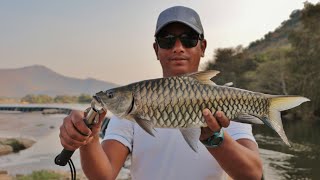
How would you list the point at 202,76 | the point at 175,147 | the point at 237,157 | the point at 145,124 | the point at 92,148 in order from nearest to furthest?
the point at 145,124 < the point at 202,76 < the point at 92,148 < the point at 237,157 < the point at 175,147

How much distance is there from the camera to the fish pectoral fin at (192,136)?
266 centimetres

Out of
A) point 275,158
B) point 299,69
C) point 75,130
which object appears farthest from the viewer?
point 299,69

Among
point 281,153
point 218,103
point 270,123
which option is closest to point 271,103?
point 270,123

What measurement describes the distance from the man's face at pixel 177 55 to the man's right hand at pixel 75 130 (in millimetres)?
1053

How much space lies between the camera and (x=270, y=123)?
2.93 m

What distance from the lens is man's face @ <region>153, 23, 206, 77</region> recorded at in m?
3.38

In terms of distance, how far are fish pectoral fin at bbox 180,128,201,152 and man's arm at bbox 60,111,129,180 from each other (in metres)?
0.52

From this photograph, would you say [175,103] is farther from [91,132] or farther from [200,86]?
[91,132]

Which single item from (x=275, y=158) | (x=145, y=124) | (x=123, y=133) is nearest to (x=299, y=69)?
(x=275, y=158)

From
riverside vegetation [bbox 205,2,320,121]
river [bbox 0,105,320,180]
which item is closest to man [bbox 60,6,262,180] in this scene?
river [bbox 0,105,320,180]

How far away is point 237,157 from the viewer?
3.06m

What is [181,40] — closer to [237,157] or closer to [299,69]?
[237,157]

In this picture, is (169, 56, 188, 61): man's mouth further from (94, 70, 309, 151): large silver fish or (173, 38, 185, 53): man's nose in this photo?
(94, 70, 309, 151): large silver fish

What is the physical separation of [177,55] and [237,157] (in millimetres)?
Result: 920
